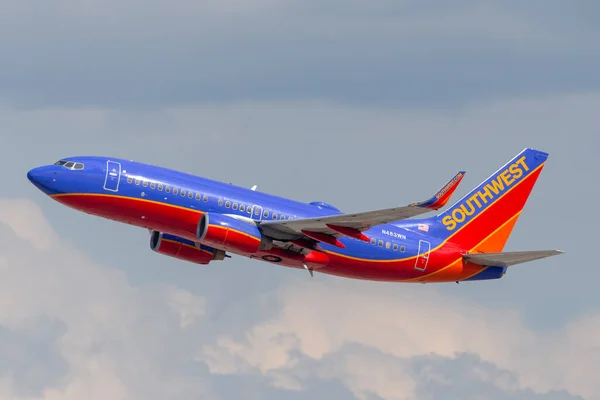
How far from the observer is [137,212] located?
3526 inches

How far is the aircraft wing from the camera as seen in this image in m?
86.4

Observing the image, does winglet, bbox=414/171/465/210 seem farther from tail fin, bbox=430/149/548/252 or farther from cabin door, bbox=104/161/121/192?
cabin door, bbox=104/161/121/192

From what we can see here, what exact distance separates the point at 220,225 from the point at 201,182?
413cm

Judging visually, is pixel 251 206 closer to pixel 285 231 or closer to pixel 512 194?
pixel 285 231

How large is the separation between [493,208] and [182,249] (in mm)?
24563

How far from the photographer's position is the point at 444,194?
81188mm

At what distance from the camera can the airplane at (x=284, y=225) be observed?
89.2 meters

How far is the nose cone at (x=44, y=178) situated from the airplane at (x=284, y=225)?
0.07 meters

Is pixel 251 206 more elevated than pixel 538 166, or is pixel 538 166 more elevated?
pixel 538 166

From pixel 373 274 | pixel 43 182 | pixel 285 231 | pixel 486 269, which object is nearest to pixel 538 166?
pixel 486 269

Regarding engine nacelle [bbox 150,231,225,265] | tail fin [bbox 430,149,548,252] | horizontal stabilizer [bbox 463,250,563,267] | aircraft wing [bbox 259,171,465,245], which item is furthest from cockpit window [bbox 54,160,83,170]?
horizontal stabilizer [bbox 463,250,563,267]

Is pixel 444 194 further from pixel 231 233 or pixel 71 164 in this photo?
pixel 71 164

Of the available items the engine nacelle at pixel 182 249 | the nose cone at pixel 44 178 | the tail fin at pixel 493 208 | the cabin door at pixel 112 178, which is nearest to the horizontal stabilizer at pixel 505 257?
the tail fin at pixel 493 208

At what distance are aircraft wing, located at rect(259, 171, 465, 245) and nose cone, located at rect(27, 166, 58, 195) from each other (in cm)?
1425
